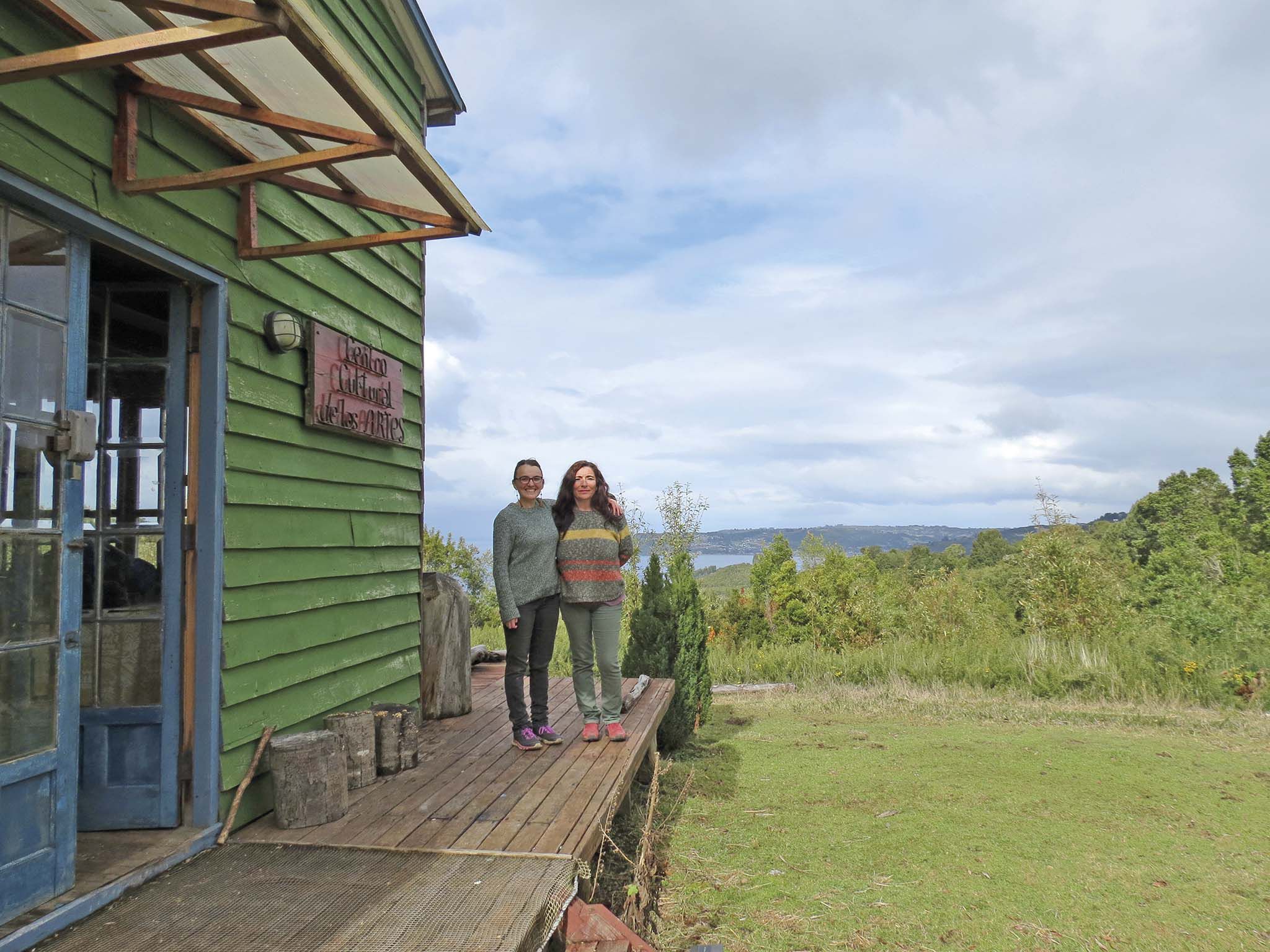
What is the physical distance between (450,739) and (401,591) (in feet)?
3.15

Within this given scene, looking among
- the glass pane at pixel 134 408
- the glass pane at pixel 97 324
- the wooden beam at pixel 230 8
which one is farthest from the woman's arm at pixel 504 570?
the wooden beam at pixel 230 8

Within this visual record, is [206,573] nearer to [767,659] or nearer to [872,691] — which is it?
[872,691]

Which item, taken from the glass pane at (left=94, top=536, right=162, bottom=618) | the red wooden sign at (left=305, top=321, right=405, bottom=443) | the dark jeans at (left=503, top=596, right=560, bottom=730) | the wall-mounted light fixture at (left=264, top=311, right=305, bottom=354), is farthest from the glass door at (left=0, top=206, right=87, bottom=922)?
the dark jeans at (left=503, top=596, right=560, bottom=730)

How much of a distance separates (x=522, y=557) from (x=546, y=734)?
1103 mm

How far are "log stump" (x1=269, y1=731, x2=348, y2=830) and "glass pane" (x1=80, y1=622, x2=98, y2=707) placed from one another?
2.41 ft

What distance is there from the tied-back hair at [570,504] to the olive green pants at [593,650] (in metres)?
0.47

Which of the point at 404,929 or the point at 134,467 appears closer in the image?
the point at 404,929

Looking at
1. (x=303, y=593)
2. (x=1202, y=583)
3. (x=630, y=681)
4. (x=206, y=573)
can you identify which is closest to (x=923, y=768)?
(x=630, y=681)

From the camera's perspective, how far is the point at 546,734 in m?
4.94

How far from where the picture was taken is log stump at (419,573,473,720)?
18.9 feet

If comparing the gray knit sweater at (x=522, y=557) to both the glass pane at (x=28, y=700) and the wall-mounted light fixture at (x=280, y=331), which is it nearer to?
the wall-mounted light fixture at (x=280, y=331)

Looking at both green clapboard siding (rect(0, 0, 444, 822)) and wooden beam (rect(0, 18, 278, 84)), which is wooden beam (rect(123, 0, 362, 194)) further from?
wooden beam (rect(0, 18, 278, 84))

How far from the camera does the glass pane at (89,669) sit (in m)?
3.51

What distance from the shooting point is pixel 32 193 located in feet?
8.72
